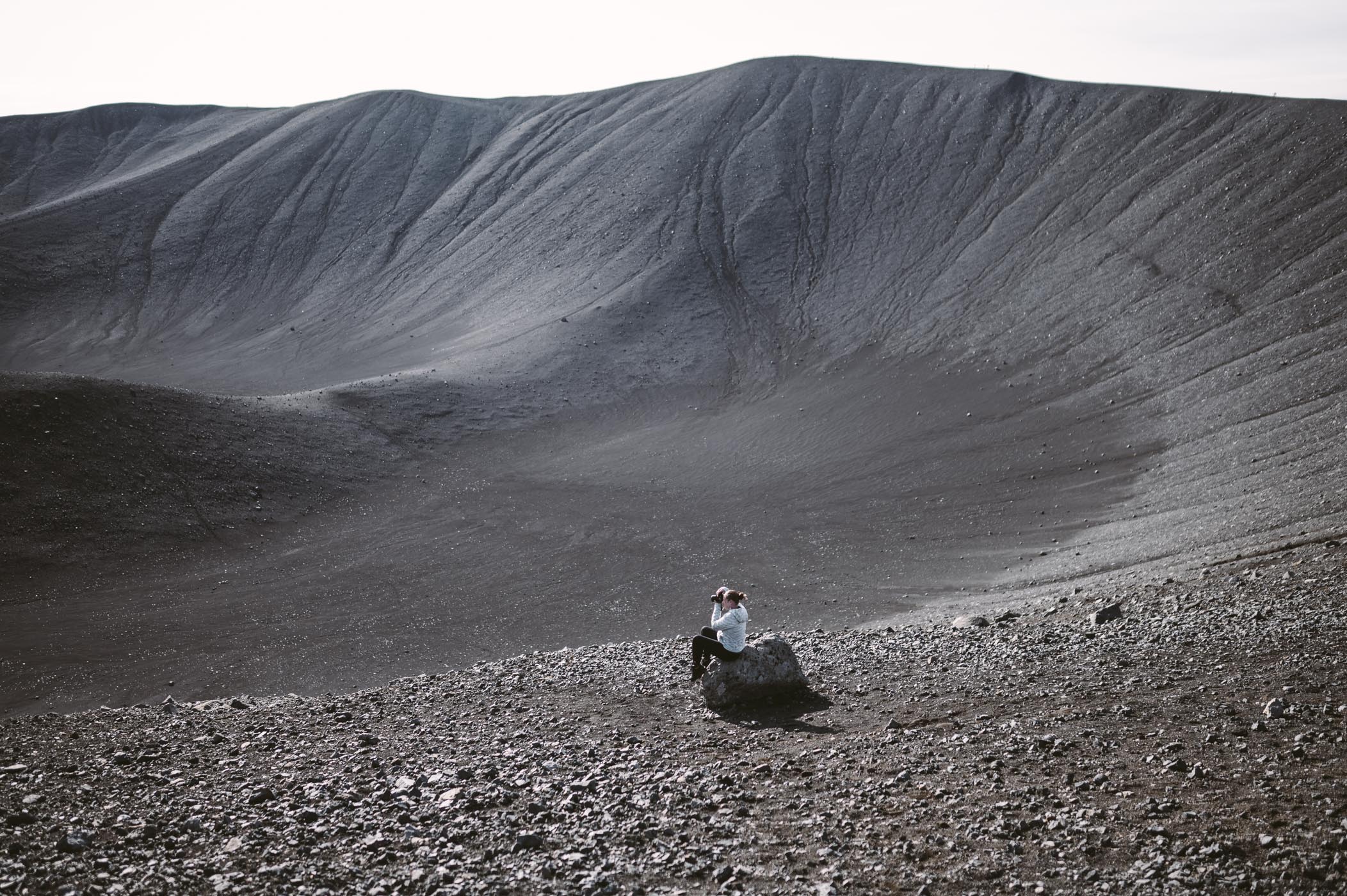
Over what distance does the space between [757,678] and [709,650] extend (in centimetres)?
79

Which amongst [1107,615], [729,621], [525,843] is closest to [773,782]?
[525,843]

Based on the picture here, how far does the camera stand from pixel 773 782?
9328 mm

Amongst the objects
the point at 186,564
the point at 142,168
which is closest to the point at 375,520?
the point at 186,564

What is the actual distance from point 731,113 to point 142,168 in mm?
53453

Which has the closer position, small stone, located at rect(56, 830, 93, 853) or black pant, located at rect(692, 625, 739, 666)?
small stone, located at rect(56, 830, 93, 853)

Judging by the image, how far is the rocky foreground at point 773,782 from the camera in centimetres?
746

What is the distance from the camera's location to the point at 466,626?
2195 centimetres

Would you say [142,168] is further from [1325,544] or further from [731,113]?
[1325,544]

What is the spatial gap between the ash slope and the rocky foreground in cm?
705

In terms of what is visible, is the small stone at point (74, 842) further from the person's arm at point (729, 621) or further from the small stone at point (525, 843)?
the person's arm at point (729, 621)

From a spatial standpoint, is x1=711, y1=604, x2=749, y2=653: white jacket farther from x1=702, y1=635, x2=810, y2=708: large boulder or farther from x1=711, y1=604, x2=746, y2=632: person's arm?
x1=702, y1=635, x2=810, y2=708: large boulder

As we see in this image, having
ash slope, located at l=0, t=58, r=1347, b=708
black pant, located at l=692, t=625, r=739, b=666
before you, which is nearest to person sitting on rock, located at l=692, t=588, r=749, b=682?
black pant, located at l=692, t=625, r=739, b=666

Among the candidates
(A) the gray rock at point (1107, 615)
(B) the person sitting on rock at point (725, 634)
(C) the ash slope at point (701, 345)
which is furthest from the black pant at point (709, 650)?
(C) the ash slope at point (701, 345)

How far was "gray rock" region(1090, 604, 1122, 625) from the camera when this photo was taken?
14055 millimetres
